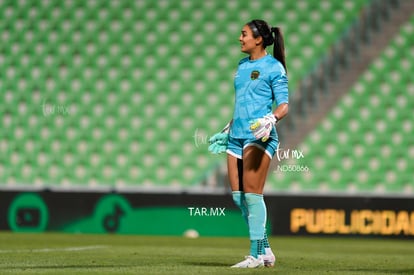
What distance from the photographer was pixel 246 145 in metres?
5.83

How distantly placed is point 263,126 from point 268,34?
2.31ft

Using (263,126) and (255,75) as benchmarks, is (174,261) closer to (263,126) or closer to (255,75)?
(263,126)

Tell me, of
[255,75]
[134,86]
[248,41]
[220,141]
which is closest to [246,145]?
[220,141]

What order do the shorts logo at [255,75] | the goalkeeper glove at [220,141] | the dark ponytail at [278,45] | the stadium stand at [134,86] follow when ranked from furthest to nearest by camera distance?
the stadium stand at [134,86] < the goalkeeper glove at [220,141] < the dark ponytail at [278,45] < the shorts logo at [255,75]

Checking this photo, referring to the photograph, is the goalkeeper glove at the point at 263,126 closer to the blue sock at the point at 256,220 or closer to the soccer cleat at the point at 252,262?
the blue sock at the point at 256,220

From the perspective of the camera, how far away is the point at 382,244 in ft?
35.0

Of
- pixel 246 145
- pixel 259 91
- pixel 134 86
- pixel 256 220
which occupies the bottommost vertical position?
pixel 256 220

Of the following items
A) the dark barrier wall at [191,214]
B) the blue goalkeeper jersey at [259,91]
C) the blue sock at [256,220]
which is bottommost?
the dark barrier wall at [191,214]

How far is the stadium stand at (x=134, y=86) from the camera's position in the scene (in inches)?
519

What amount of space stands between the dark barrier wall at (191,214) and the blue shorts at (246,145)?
5.96m

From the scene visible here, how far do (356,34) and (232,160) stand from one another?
8.16 meters

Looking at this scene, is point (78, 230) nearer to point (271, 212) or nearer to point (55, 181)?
point (55, 181)

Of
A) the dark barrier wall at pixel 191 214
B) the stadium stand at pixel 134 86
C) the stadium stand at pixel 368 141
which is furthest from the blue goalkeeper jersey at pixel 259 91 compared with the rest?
the stadium stand at pixel 134 86

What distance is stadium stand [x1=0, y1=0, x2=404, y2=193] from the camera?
43.2 feet
